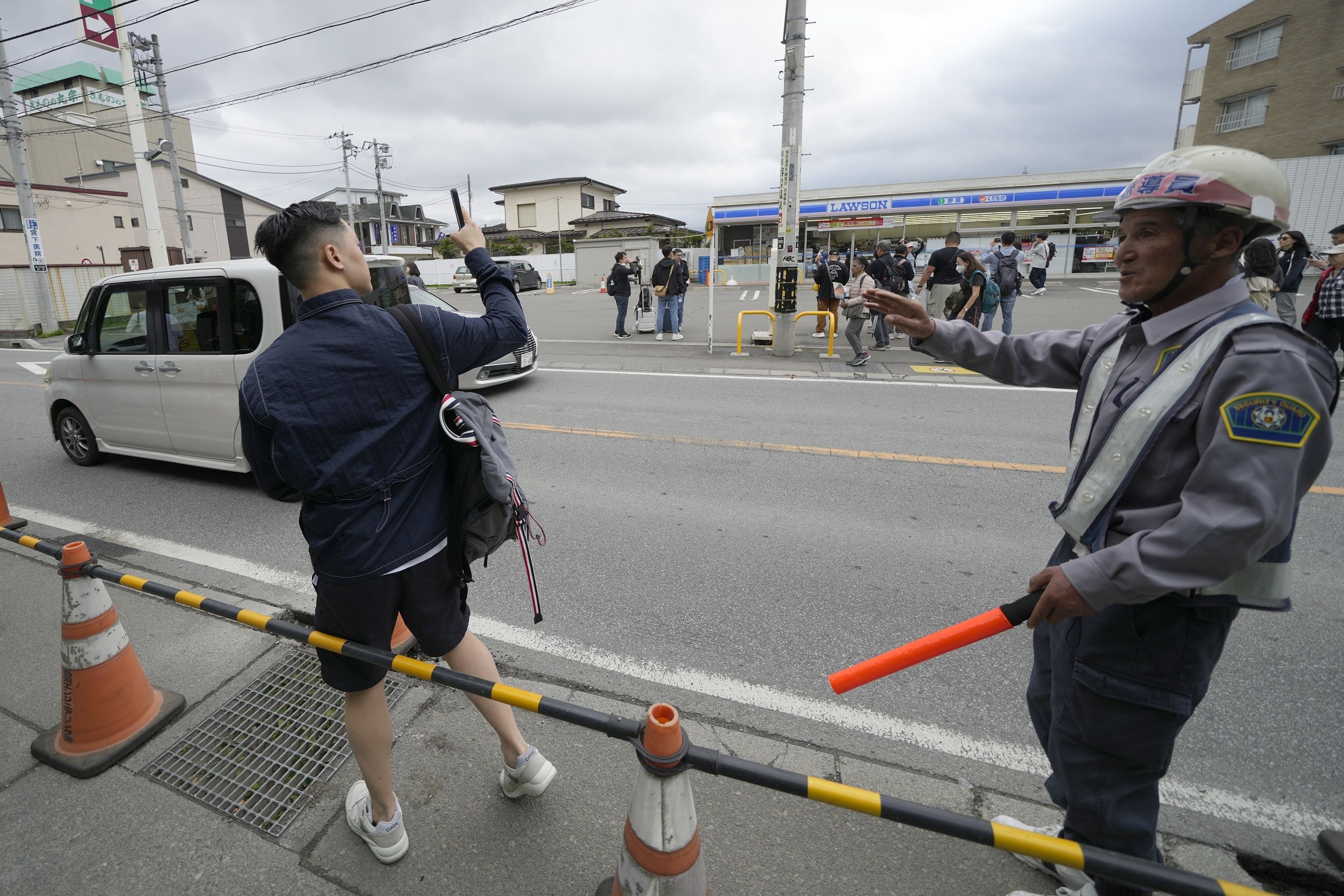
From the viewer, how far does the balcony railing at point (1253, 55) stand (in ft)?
90.8

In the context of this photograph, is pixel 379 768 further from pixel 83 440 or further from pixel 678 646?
pixel 83 440

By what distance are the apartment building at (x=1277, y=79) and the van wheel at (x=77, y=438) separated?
118ft

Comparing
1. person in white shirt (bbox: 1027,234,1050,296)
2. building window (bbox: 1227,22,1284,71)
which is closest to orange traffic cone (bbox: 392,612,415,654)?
person in white shirt (bbox: 1027,234,1050,296)

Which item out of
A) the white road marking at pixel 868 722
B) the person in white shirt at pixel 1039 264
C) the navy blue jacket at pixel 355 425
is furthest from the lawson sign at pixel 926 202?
the navy blue jacket at pixel 355 425

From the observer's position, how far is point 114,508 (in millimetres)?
5480

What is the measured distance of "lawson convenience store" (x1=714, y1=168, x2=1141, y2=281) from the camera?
27.3 metres

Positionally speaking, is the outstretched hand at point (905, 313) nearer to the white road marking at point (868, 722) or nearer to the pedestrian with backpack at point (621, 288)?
the white road marking at point (868, 722)

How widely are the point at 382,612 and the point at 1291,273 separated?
12.5 meters

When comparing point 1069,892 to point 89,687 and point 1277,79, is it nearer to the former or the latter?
point 89,687

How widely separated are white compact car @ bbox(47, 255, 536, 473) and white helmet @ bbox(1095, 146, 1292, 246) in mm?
4861

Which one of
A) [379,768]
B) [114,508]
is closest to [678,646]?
[379,768]

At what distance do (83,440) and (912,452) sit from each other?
7.94m

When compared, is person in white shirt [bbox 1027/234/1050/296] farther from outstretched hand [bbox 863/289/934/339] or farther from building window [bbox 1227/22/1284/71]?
outstretched hand [bbox 863/289/934/339]

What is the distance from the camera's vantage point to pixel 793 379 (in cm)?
985
